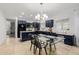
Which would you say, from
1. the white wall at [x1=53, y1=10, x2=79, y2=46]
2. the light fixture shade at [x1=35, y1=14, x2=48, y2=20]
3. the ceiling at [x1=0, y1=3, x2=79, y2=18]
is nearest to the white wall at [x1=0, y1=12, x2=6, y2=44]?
the ceiling at [x1=0, y1=3, x2=79, y2=18]

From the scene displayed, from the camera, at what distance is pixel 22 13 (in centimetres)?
232

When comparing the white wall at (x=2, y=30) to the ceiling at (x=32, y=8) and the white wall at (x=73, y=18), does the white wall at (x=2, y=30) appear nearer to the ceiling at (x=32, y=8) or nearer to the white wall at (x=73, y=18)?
the ceiling at (x=32, y=8)

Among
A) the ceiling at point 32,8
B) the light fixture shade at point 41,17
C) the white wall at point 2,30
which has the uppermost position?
the ceiling at point 32,8

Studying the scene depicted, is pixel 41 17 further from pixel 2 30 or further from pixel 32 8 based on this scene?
pixel 2 30

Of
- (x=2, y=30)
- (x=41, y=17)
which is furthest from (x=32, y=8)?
(x=2, y=30)

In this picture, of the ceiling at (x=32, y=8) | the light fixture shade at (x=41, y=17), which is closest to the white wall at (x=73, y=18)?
the ceiling at (x=32, y=8)

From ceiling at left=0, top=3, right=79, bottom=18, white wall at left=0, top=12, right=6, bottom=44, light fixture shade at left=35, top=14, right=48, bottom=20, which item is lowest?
white wall at left=0, top=12, right=6, bottom=44

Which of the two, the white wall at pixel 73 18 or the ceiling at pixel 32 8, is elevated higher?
the ceiling at pixel 32 8

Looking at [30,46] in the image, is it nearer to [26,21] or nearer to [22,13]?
[26,21]

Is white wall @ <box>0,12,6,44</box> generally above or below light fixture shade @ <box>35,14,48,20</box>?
below

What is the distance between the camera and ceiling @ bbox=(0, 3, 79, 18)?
7.61 ft

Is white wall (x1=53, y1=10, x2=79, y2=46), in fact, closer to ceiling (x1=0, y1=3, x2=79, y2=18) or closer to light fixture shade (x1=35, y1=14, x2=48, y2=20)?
ceiling (x1=0, y1=3, x2=79, y2=18)

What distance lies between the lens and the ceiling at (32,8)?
7.61ft
